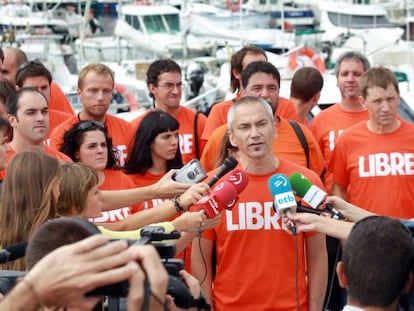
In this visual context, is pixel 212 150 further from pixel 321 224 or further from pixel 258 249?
pixel 321 224

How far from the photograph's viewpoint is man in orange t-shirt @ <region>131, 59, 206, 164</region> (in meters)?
8.73

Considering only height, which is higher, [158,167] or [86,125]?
[86,125]

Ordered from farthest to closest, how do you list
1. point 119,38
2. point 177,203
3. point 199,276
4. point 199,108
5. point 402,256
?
point 119,38 < point 199,108 < point 199,276 < point 177,203 < point 402,256

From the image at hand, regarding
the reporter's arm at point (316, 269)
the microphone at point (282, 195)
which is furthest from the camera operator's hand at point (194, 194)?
the reporter's arm at point (316, 269)

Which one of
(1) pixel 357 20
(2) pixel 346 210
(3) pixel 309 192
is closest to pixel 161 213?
(3) pixel 309 192

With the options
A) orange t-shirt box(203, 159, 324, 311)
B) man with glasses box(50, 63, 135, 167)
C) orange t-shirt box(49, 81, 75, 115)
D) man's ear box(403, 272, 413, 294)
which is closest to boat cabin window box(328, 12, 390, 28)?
orange t-shirt box(49, 81, 75, 115)

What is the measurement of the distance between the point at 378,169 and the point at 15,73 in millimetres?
4007

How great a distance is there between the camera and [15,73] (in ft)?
33.8

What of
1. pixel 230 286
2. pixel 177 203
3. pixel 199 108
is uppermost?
pixel 177 203

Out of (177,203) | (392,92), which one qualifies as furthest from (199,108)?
(177,203)

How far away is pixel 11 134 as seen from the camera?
7664 mm

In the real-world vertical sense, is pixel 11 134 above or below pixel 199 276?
above

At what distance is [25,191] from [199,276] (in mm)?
1528

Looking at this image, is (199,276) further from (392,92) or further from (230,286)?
(392,92)
